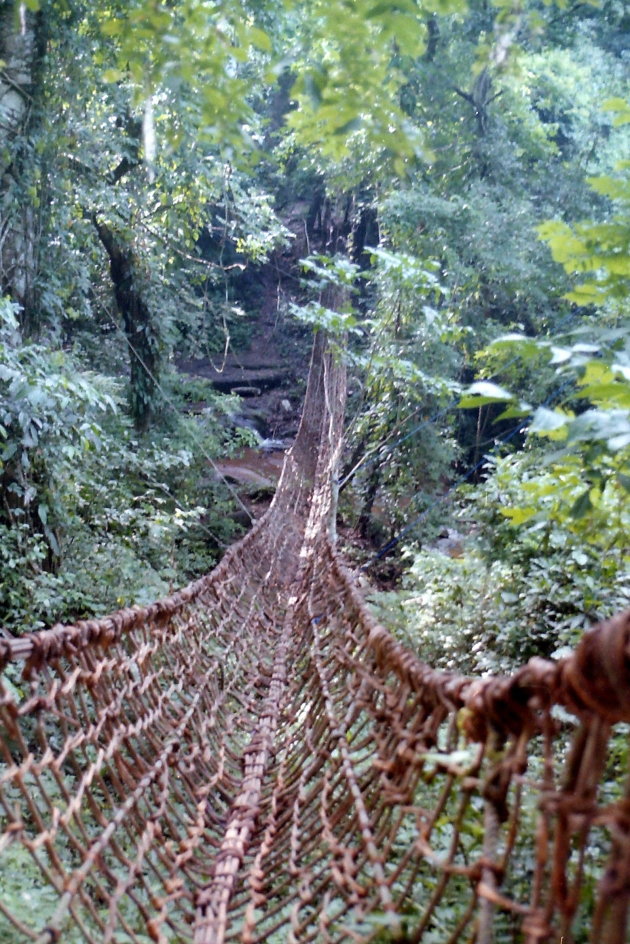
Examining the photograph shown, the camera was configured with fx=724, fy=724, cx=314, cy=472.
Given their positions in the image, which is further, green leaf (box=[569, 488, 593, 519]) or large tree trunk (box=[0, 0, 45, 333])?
large tree trunk (box=[0, 0, 45, 333])

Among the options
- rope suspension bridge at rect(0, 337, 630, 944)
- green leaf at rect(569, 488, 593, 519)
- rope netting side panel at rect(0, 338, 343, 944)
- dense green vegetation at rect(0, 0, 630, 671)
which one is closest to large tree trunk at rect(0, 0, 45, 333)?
dense green vegetation at rect(0, 0, 630, 671)

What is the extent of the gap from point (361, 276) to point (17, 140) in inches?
92.1

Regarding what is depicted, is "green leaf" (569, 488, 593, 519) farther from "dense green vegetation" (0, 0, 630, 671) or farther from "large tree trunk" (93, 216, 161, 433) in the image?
"large tree trunk" (93, 216, 161, 433)

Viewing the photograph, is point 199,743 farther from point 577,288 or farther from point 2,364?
point 2,364

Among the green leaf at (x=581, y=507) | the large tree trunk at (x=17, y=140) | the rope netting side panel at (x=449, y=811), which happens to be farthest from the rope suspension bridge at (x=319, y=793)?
the large tree trunk at (x=17, y=140)

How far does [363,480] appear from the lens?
6043 millimetres

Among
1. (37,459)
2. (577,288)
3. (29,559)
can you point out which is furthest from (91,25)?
(577,288)

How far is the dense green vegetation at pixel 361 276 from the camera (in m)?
1.01

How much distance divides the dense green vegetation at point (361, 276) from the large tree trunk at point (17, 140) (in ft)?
0.04

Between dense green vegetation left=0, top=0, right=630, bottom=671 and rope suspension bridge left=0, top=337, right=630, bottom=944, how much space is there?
325 mm

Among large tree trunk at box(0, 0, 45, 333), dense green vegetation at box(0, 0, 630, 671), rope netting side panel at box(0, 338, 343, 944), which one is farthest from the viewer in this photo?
large tree trunk at box(0, 0, 45, 333)

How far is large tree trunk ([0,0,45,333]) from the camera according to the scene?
2779 millimetres

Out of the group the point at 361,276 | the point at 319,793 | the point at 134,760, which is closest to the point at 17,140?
the point at 361,276

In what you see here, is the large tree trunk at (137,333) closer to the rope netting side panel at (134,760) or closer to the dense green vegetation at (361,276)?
the dense green vegetation at (361,276)
